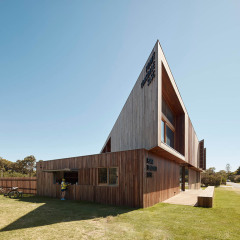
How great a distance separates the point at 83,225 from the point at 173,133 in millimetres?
15213

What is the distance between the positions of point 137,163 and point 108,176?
Answer: 251 centimetres

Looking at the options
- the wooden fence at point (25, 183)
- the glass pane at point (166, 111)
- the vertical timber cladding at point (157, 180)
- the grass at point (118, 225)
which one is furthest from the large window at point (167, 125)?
the wooden fence at point (25, 183)

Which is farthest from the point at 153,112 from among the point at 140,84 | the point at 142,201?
the point at 142,201

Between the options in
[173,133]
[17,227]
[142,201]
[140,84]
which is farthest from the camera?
[173,133]

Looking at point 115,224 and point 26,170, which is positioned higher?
point 115,224

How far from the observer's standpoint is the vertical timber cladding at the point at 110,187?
11211 millimetres

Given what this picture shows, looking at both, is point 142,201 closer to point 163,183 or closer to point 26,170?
point 163,183

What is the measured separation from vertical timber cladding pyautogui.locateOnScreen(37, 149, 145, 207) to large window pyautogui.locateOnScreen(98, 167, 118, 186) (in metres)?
0.27

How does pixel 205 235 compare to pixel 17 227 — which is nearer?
pixel 205 235

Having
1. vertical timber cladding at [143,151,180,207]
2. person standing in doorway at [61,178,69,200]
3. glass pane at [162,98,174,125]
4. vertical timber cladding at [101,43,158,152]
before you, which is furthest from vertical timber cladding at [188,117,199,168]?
person standing in doorway at [61,178,69,200]

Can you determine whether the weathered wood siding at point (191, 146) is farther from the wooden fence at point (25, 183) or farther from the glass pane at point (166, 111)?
the wooden fence at point (25, 183)

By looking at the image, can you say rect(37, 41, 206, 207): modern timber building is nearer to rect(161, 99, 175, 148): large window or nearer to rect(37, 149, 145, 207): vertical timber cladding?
rect(37, 149, 145, 207): vertical timber cladding

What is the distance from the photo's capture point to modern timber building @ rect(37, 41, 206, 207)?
11328 mm

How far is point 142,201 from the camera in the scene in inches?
427
